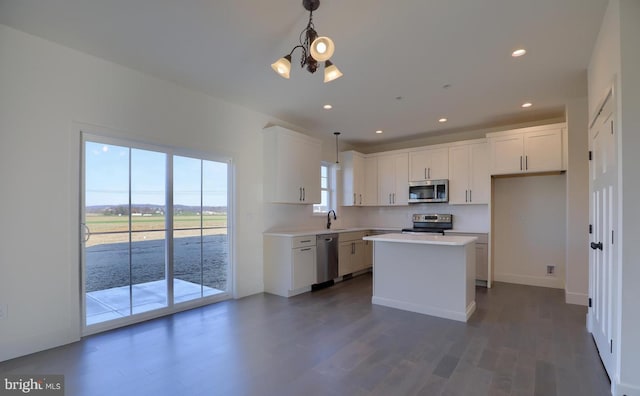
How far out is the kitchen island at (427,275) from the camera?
11.4 feet

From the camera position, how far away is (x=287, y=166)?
15.7ft

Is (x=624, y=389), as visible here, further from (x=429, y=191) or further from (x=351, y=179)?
(x=351, y=179)

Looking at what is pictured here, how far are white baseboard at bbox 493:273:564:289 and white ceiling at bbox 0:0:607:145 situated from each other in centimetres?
275

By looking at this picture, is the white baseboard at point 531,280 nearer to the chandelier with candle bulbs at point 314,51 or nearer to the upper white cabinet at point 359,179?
the upper white cabinet at point 359,179

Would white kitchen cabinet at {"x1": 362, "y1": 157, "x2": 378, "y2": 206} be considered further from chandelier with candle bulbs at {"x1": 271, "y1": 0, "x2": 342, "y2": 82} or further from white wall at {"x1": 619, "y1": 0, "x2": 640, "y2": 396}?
white wall at {"x1": 619, "y1": 0, "x2": 640, "y2": 396}

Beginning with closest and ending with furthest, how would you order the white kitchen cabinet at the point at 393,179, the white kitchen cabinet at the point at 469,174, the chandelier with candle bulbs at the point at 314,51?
1. the chandelier with candle bulbs at the point at 314,51
2. the white kitchen cabinet at the point at 469,174
3. the white kitchen cabinet at the point at 393,179

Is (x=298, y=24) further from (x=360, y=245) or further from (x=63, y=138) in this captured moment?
(x=360, y=245)

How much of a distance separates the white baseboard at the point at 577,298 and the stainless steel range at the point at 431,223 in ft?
6.59

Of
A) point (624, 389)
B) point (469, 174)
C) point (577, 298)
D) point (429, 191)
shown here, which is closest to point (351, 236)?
point (429, 191)

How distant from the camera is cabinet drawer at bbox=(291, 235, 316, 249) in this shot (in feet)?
14.7

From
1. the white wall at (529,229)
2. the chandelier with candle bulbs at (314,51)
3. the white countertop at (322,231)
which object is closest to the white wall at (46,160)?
the chandelier with candle bulbs at (314,51)

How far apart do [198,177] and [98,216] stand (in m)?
1.22

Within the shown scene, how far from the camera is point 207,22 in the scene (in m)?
2.46

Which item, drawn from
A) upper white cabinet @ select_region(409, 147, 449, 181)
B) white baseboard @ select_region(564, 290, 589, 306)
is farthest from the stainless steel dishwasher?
white baseboard @ select_region(564, 290, 589, 306)
